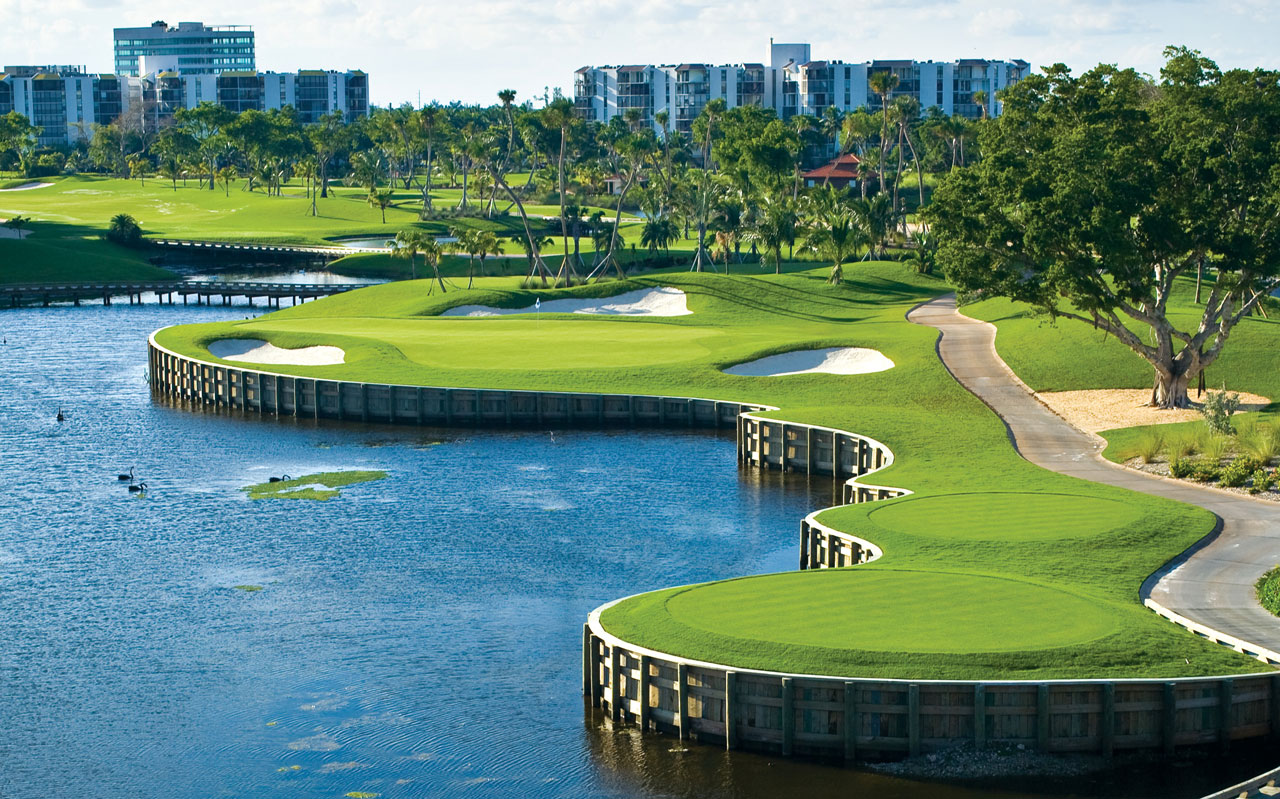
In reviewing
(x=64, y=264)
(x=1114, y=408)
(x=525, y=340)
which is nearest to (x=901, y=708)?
(x=1114, y=408)

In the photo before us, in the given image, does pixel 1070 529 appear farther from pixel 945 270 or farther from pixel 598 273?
pixel 598 273

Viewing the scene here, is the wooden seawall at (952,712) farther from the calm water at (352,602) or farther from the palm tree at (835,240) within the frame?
the palm tree at (835,240)

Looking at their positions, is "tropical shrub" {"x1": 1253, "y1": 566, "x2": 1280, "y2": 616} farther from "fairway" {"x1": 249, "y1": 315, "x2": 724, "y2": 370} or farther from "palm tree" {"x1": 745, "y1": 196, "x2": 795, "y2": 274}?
"palm tree" {"x1": 745, "y1": 196, "x2": 795, "y2": 274}

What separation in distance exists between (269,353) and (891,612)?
59952 mm

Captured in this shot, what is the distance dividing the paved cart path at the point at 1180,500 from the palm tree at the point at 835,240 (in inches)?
1219

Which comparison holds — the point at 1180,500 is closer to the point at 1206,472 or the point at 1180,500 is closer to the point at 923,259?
the point at 1206,472

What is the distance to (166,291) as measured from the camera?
14312 centimetres

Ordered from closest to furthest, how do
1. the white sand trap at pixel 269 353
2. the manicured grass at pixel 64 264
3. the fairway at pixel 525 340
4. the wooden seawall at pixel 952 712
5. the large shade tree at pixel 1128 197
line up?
the wooden seawall at pixel 952 712
the large shade tree at pixel 1128 197
the fairway at pixel 525 340
the white sand trap at pixel 269 353
the manicured grass at pixel 64 264

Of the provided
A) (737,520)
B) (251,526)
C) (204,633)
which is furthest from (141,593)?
(737,520)

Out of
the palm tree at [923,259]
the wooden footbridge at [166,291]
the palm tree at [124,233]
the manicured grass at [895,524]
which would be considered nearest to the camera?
the manicured grass at [895,524]

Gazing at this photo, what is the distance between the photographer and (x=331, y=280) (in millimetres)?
156625

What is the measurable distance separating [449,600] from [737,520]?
14.1 metres

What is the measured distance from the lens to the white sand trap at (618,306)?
105812 mm

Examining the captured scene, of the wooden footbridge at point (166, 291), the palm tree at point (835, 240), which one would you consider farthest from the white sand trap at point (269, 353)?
the wooden footbridge at point (166, 291)
